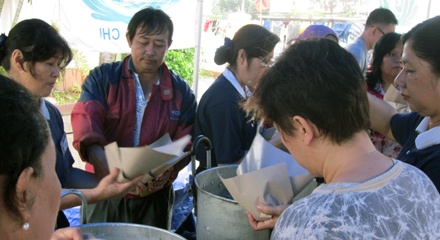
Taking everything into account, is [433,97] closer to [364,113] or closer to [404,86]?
[404,86]

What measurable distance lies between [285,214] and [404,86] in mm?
764

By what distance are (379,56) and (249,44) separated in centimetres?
113

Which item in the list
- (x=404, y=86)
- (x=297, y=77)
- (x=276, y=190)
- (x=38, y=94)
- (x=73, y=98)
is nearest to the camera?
(x=297, y=77)

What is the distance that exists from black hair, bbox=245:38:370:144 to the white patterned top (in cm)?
13

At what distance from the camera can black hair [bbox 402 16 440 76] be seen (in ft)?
4.06

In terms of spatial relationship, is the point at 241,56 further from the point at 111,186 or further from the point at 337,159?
the point at 337,159

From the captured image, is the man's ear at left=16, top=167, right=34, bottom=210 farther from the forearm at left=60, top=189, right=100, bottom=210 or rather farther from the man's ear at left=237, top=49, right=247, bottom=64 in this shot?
the man's ear at left=237, top=49, right=247, bottom=64

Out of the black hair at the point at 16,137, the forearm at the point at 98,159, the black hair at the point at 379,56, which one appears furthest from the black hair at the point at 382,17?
the black hair at the point at 16,137

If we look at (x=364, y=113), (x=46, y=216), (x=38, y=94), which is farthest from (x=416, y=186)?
(x=38, y=94)

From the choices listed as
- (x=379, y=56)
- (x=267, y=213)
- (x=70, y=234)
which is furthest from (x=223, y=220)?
(x=379, y=56)

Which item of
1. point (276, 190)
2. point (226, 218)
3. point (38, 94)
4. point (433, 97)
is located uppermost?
point (433, 97)

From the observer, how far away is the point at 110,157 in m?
1.42

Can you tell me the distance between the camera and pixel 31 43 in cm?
158

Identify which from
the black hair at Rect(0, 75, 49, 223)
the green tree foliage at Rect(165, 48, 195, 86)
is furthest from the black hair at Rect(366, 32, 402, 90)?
the green tree foliage at Rect(165, 48, 195, 86)
